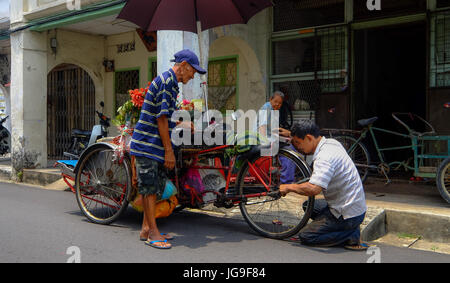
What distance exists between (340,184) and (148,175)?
181 cm

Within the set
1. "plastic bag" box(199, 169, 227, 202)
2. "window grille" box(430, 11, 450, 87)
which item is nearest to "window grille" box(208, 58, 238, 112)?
"window grille" box(430, 11, 450, 87)

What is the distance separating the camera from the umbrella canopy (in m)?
5.37

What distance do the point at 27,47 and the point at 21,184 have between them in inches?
121

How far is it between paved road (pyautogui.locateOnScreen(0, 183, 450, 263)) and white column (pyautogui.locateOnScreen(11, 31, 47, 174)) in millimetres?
4384

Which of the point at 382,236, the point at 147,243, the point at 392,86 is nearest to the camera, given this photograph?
the point at 147,243

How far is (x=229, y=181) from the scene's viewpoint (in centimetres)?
470

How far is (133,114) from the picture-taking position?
477 cm

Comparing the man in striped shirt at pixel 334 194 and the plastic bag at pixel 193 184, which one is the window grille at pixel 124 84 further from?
the man in striped shirt at pixel 334 194

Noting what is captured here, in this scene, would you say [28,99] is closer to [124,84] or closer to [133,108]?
[124,84]

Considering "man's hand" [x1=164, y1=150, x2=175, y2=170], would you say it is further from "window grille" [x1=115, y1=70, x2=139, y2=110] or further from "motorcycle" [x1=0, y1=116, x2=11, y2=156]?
"motorcycle" [x1=0, y1=116, x2=11, y2=156]

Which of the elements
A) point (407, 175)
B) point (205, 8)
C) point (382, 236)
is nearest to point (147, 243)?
point (382, 236)

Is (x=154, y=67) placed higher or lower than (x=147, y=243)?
higher

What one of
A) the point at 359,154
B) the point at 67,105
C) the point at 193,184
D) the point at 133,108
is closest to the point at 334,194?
the point at 193,184
